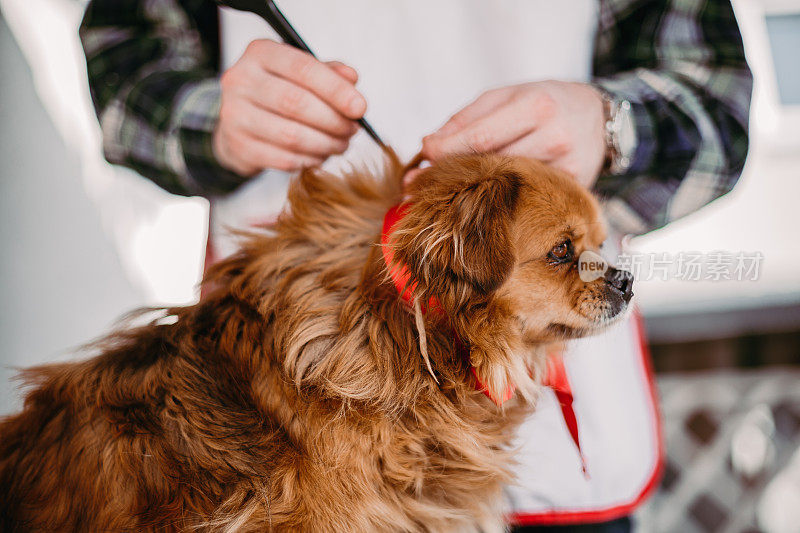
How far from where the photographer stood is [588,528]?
0.92 m

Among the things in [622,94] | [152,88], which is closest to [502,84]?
[622,94]

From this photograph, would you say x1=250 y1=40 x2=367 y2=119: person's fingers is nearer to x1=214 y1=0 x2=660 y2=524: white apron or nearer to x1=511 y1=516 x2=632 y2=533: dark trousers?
x1=214 y1=0 x2=660 y2=524: white apron

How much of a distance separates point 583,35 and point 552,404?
624 mm

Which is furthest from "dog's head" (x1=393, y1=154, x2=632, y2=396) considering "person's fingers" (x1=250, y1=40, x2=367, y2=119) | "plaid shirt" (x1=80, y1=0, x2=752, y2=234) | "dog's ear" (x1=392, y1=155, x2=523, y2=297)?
"plaid shirt" (x1=80, y1=0, x2=752, y2=234)

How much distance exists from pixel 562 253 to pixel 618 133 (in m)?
0.24

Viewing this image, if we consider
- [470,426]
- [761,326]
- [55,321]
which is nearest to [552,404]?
[470,426]

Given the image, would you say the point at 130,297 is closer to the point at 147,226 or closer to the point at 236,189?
the point at 147,226

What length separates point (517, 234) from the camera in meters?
0.58

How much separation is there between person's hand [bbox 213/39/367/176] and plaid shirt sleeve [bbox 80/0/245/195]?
12 centimetres

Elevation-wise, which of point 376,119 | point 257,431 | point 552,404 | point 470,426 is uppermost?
point 376,119

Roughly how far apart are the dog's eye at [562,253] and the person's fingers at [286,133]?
1.05 ft

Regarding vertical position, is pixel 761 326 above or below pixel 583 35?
below

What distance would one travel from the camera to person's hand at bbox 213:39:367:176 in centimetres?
64

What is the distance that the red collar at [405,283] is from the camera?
1.90 ft
